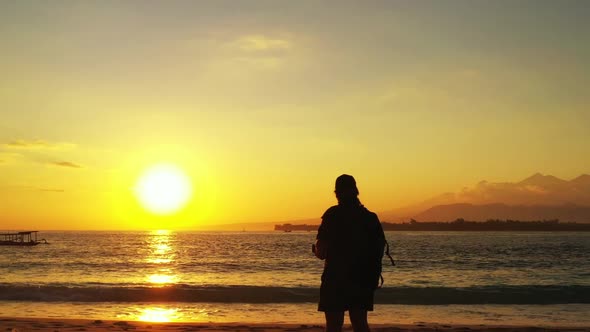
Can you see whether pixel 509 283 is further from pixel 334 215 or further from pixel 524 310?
pixel 334 215

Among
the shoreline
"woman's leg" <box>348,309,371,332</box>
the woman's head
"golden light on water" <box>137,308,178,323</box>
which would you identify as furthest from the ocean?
the woman's head

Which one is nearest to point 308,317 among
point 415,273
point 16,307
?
point 16,307

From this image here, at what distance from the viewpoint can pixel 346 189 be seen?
21.5 ft

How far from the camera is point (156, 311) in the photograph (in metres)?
19.1

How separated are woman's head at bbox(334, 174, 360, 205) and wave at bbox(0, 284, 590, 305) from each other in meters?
16.4

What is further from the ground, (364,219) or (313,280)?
(364,219)

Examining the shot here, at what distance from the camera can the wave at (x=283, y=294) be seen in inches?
894

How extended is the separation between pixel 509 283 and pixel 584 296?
6072 mm

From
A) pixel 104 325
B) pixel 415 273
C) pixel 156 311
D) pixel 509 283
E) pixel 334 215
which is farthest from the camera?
pixel 415 273

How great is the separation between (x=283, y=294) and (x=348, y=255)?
1823 centimetres

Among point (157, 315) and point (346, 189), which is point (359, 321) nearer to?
point (346, 189)

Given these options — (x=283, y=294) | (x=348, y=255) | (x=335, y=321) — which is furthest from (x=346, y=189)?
(x=283, y=294)

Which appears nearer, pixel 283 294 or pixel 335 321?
pixel 335 321

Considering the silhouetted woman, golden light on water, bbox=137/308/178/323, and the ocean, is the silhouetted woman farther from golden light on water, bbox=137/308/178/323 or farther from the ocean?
golden light on water, bbox=137/308/178/323
